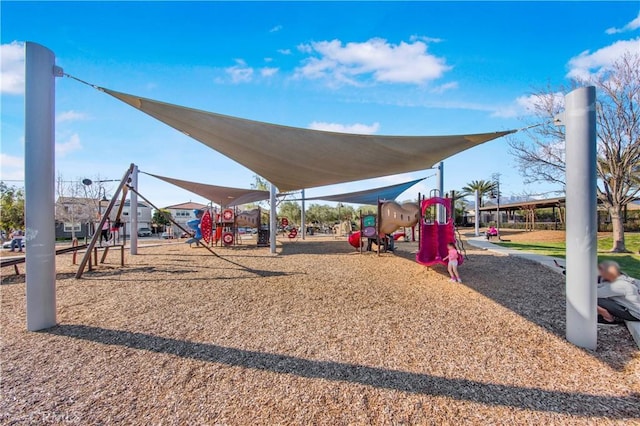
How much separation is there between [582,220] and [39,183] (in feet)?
17.9

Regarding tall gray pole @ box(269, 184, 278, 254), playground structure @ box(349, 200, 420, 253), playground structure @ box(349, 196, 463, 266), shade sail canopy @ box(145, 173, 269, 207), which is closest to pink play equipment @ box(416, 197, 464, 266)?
playground structure @ box(349, 196, 463, 266)

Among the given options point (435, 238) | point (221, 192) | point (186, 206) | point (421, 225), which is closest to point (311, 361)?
point (435, 238)

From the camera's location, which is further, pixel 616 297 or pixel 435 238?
pixel 435 238

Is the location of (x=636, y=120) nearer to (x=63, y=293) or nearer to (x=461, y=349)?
(x=461, y=349)

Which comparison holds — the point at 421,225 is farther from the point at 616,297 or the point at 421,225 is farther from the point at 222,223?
the point at 222,223

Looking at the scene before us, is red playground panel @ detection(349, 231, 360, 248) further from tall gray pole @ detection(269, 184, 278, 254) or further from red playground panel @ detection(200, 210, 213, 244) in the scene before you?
red playground panel @ detection(200, 210, 213, 244)

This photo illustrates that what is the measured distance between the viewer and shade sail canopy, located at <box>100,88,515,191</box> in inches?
178

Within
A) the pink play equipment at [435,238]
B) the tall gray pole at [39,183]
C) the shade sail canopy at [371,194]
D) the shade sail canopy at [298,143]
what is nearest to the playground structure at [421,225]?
the pink play equipment at [435,238]

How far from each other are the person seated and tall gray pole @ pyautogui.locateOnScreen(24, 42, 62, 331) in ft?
20.2

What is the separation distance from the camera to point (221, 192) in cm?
1416

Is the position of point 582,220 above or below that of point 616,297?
above

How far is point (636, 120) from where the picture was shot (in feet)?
31.1

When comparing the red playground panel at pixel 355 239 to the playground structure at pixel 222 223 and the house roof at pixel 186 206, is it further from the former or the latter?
the house roof at pixel 186 206

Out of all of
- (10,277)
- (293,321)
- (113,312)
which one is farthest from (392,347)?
(10,277)
